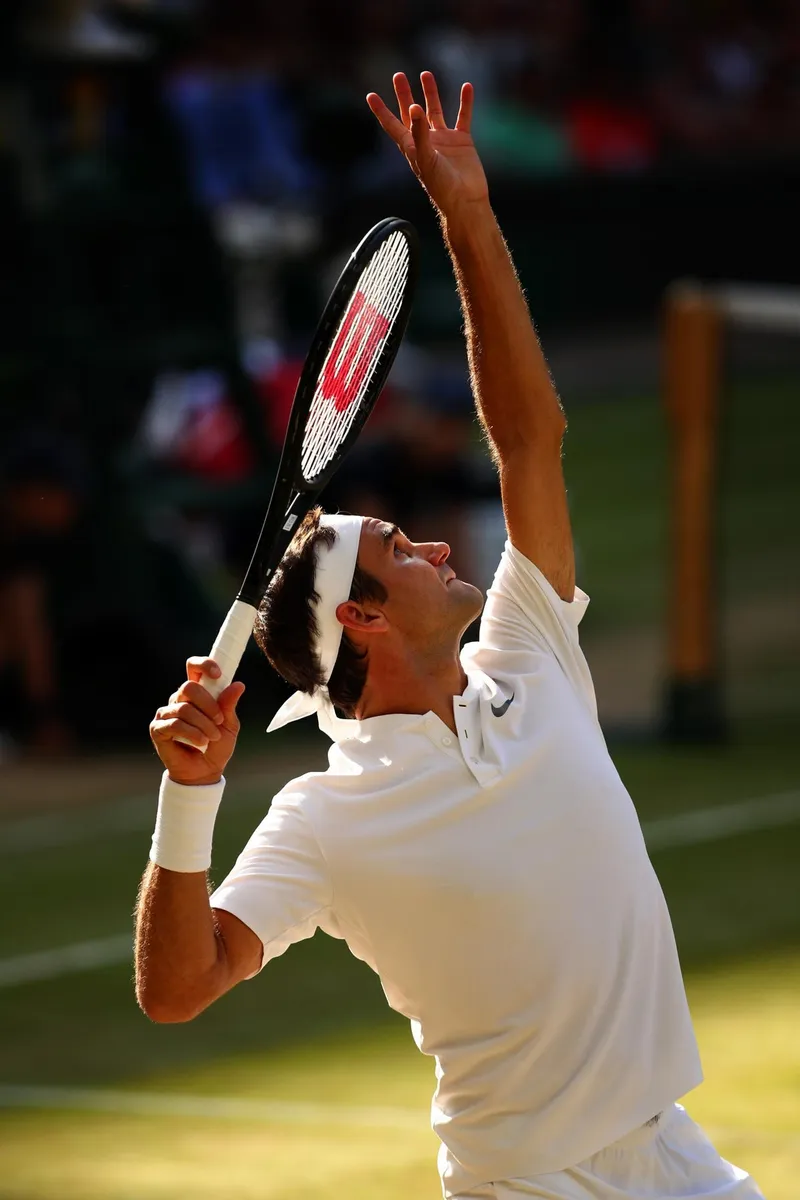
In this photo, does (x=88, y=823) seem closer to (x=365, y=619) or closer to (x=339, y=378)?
(x=339, y=378)

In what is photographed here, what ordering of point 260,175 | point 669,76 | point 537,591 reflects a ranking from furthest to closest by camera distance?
point 669,76, point 260,175, point 537,591

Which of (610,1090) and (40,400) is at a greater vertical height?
(40,400)

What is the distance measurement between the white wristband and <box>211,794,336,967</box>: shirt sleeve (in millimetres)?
139

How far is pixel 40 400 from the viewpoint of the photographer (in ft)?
37.5

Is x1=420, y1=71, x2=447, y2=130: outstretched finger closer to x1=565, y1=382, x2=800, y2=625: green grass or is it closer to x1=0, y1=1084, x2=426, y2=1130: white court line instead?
x1=0, y1=1084, x2=426, y2=1130: white court line

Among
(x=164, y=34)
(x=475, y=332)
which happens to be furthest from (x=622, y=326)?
(x=475, y=332)

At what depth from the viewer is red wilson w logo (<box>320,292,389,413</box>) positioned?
3.77 m

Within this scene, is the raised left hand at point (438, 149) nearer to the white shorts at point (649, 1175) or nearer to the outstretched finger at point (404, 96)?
the outstretched finger at point (404, 96)

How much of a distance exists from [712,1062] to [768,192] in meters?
16.3

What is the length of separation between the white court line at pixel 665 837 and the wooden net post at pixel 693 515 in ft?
3.38

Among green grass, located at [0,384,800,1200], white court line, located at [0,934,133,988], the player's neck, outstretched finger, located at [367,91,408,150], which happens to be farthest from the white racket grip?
white court line, located at [0,934,133,988]

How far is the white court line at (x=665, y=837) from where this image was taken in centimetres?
755

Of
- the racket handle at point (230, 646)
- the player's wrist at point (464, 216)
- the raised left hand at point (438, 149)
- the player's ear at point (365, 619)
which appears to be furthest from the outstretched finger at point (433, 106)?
the racket handle at point (230, 646)

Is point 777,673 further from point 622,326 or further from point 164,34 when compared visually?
point 622,326
